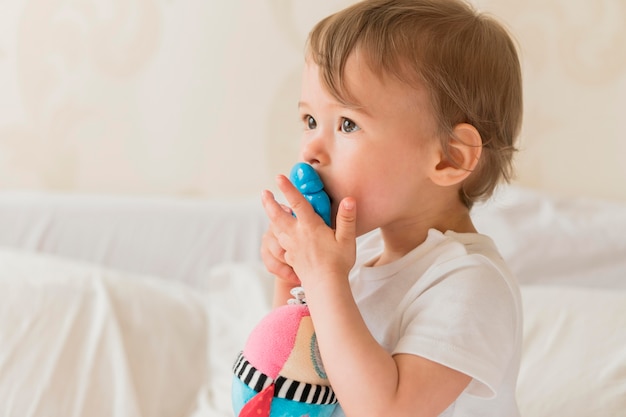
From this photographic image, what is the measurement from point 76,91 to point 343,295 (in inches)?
50.2

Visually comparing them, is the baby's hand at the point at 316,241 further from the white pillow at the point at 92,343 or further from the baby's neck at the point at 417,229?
the white pillow at the point at 92,343

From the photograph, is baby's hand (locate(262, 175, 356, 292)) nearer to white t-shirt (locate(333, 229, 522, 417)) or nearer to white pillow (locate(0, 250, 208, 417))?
white t-shirt (locate(333, 229, 522, 417))

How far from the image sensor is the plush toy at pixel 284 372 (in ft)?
2.52

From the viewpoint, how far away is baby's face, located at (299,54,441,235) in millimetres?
811

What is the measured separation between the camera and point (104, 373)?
1189 mm

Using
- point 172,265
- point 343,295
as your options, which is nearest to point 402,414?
point 343,295

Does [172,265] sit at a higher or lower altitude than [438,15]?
lower

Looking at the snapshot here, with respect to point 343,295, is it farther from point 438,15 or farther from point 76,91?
point 76,91

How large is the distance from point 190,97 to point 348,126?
105cm

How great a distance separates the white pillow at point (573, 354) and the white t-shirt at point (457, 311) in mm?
251

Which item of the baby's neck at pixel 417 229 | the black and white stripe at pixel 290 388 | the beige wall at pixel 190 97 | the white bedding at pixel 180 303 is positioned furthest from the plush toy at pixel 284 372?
the beige wall at pixel 190 97

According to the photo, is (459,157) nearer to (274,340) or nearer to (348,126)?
(348,126)

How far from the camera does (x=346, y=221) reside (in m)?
0.79

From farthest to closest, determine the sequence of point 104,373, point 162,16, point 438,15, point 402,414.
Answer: point 162,16
point 104,373
point 438,15
point 402,414
